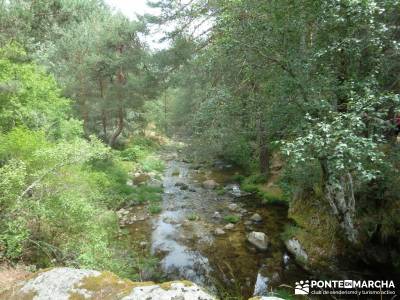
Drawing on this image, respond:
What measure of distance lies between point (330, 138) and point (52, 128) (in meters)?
10.9

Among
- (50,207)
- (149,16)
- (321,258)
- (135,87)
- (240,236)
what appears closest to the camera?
(50,207)

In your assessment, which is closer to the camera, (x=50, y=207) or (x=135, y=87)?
(x=50, y=207)

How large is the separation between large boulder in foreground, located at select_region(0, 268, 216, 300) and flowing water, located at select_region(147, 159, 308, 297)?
5.67m

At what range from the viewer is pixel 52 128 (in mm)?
13172

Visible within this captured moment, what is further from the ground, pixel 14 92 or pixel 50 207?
pixel 14 92

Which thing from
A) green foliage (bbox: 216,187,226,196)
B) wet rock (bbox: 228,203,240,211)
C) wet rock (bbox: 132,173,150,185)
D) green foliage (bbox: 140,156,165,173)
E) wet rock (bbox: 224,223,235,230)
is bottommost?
wet rock (bbox: 224,223,235,230)

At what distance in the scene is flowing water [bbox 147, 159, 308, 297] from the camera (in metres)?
9.98

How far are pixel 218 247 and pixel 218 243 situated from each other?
0.30 metres

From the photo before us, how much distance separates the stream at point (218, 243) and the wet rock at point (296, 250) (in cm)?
24

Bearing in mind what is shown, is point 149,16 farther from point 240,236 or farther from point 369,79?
point 369,79

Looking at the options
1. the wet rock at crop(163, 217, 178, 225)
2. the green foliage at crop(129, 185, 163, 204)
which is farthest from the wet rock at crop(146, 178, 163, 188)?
the wet rock at crop(163, 217, 178, 225)

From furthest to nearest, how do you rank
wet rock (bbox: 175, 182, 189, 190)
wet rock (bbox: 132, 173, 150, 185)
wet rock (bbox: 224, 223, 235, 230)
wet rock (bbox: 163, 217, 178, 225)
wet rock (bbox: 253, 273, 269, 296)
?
wet rock (bbox: 132, 173, 150, 185) < wet rock (bbox: 175, 182, 189, 190) < wet rock (bbox: 163, 217, 178, 225) < wet rock (bbox: 224, 223, 235, 230) < wet rock (bbox: 253, 273, 269, 296)

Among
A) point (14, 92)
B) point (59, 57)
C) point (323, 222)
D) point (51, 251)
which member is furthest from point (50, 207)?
point (59, 57)

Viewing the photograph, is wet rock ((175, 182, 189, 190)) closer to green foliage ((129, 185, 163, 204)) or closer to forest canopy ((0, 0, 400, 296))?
green foliage ((129, 185, 163, 204))
